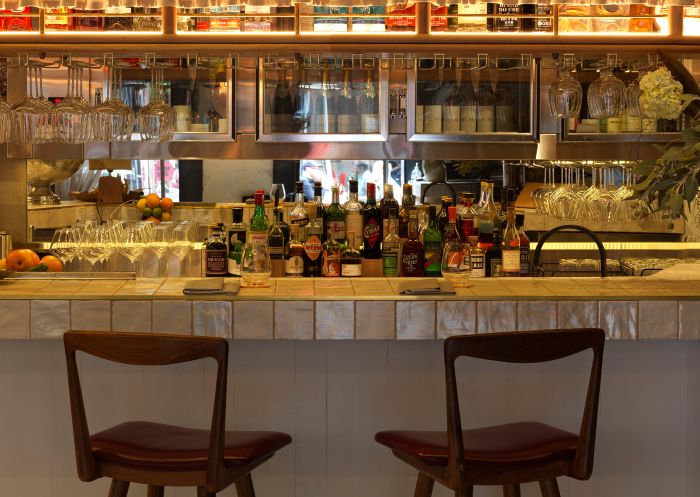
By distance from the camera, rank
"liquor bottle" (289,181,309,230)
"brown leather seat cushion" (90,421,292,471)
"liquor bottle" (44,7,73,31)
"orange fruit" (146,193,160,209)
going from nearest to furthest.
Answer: "brown leather seat cushion" (90,421,292,471), "liquor bottle" (289,181,309,230), "liquor bottle" (44,7,73,31), "orange fruit" (146,193,160,209)

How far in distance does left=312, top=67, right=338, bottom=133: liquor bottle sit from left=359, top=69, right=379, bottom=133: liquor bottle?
127 mm

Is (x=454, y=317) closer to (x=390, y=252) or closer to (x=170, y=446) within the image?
(x=170, y=446)

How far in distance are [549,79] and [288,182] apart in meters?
3.18

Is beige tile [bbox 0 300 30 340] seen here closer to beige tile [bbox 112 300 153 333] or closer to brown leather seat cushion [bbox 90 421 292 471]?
beige tile [bbox 112 300 153 333]

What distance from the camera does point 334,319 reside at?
307cm

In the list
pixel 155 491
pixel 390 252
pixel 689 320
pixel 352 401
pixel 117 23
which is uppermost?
pixel 117 23

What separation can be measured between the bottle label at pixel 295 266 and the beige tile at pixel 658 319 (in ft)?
4.78

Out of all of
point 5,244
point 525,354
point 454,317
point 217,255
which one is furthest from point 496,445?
point 5,244

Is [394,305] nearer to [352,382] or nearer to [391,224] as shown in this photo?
[352,382]

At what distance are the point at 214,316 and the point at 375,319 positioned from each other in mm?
475

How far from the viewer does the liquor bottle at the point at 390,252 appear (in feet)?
13.8

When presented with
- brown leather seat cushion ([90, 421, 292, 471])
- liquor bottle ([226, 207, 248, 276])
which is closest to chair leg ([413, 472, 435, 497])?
brown leather seat cushion ([90, 421, 292, 471])

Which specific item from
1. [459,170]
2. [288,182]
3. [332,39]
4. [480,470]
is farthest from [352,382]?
[288,182]

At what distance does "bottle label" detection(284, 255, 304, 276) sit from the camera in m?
4.09
